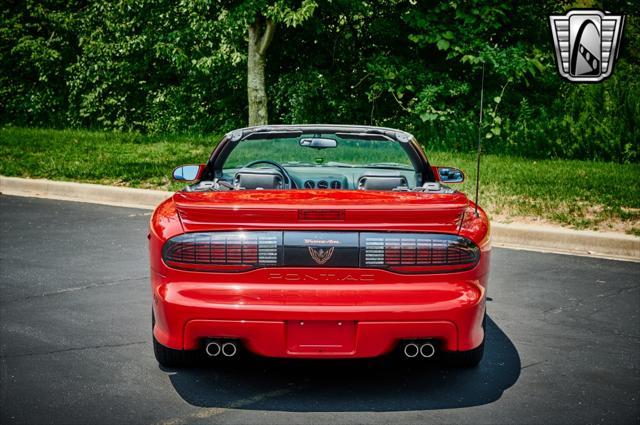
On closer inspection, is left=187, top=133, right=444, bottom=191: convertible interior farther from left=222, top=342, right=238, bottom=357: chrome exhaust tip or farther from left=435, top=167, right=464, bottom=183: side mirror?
left=222, top=342, right=238, bottom=357: chrome exhaust tip

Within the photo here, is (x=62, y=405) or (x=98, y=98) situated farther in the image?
(x=98, y=98)

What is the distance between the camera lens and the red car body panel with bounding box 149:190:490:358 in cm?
405

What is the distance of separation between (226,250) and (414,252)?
0.90 m

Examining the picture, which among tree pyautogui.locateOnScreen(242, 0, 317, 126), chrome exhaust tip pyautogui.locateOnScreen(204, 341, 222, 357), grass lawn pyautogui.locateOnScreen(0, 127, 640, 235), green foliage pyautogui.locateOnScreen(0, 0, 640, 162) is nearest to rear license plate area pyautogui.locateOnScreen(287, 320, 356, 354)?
chrome exhaust tip pyautogui.locateOnScreen(204, 341, 222, 357)

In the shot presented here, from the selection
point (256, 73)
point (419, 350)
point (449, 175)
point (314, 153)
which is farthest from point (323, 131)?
point (256, 73)

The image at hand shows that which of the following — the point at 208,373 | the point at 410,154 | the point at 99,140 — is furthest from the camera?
the point at 99,140

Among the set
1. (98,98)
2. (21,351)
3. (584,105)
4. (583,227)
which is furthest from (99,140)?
(21,351)

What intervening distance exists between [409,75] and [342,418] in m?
15.5

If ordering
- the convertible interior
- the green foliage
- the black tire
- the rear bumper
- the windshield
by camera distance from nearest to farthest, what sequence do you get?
the rear bumper → the black tire → the convertible interior → the windshield → the green foliage

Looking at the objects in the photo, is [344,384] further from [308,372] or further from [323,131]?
[323,131]

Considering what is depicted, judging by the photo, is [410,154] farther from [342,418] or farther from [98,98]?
[98,98]

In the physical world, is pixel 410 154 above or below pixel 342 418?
above

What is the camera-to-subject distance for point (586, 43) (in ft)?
58.6

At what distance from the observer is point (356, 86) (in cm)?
1983
